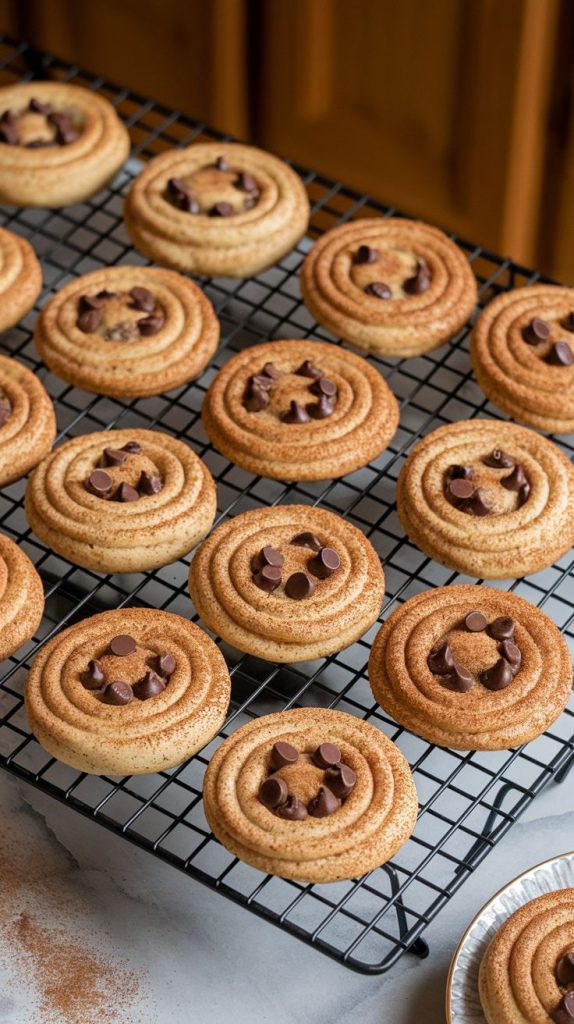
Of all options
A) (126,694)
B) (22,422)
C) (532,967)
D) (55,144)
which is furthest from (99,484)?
(532,967)

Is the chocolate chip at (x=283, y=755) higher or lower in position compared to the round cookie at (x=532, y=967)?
higher

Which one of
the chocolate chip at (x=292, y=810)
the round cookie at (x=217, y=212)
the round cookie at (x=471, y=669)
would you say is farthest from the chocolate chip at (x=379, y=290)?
the chocolate chip at (x=292, y=810)

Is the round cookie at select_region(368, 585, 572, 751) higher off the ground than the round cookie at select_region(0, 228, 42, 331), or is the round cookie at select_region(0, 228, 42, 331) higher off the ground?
the round cookie at select_region(0, 228, 42, 331)

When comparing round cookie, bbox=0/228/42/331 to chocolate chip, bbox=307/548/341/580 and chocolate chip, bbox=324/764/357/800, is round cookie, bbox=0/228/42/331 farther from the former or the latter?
chocolate chip, bbox=324/764/357/800

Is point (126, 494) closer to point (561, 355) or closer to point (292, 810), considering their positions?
point (292, 810)

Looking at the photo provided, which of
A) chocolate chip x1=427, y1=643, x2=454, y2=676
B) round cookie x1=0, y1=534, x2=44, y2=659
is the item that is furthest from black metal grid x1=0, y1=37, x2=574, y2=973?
chocolate chip x1=427, y1=643, x2=454, y2=676

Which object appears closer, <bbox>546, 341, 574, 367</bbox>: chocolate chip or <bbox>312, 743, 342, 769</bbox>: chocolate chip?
<bbox>312, 743, 342, 769</bbox>: chocolate chip

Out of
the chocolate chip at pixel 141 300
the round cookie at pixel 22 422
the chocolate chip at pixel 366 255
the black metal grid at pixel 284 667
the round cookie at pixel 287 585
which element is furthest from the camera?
the chocolate chip at pixel 366 255

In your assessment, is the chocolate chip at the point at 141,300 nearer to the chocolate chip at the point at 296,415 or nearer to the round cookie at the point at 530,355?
the chocolate chip at the point at 296,415
